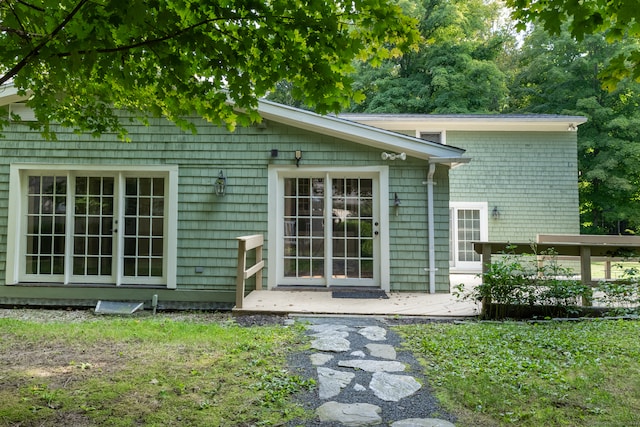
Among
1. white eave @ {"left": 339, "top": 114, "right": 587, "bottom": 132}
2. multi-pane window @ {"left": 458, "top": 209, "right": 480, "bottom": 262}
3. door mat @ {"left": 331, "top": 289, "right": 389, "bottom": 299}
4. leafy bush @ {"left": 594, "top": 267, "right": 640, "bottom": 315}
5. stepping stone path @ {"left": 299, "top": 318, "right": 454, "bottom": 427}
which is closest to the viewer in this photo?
stepping stone path @ {"left": 299, "top": 318, "right": 454, "bottom": 427}

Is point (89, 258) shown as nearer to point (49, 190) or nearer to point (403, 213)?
point (49, 190)

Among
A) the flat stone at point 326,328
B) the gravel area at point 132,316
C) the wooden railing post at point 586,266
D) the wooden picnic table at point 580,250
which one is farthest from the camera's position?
the gravel area at point 132,316

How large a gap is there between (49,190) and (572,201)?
11.0 m

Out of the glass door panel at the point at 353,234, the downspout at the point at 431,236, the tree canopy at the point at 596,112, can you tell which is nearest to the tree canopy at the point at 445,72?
the tree canopy at the point at 596,112

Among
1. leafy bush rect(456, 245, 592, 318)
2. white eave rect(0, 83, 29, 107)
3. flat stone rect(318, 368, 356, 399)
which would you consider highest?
white eave rect(0, 83, 29, 107)

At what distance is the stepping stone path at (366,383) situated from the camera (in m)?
2.35

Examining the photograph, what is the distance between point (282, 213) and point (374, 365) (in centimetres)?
370

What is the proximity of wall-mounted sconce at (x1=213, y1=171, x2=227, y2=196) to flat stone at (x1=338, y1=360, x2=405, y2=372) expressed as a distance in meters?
3.87

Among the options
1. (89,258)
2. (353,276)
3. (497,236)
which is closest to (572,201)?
(497,236)

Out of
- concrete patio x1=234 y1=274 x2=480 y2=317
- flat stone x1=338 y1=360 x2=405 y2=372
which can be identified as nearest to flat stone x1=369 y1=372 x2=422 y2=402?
flat stone x1=338 y1=360 x2=405 y2=372

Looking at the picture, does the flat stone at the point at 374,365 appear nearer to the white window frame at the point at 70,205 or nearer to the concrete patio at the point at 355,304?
the concrete patio at the point at 355,304

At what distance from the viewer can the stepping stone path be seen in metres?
2.35

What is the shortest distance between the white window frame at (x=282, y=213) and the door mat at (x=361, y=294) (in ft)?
0.82

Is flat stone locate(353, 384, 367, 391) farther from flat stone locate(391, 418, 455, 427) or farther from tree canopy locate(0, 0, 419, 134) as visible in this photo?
tree canopy locate(0, 0, 419, 134)
